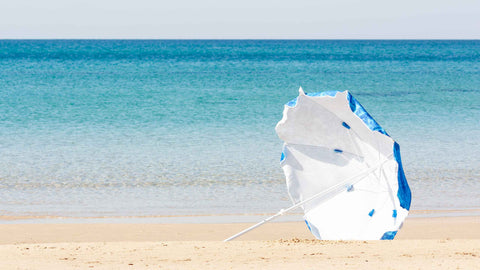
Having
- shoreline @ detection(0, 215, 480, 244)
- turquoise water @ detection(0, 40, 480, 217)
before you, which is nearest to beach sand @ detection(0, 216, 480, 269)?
shoreline @ detection(0, 215, 480, 244)

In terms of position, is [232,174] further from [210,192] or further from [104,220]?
[104,220]

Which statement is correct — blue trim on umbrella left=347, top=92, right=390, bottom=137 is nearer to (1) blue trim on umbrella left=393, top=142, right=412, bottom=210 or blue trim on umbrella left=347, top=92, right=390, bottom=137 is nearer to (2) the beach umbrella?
(2) the beach umbrella

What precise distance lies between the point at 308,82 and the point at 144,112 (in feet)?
65.6

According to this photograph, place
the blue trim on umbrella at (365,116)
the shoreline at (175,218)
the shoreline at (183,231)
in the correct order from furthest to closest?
the shoreline at (175,218) < the shoreline at (183,231) < the blue trim on umbrella at (365,116)

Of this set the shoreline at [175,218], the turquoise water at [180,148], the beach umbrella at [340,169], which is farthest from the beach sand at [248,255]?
the turquoise water at [180,148]

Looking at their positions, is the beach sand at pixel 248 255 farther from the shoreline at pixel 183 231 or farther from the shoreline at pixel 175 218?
the shoreline at pixel 175 218

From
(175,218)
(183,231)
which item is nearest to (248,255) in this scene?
(183,231)

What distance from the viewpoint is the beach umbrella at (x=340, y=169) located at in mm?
7875

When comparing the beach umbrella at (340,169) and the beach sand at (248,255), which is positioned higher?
the beach umbrella at (340,169)

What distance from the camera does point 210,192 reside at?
1261 cm

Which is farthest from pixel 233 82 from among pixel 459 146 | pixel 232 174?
pixel 232 174

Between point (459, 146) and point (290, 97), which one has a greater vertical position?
point (290, 97)

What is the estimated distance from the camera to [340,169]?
846cm

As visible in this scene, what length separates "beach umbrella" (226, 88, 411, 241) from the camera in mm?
7875
